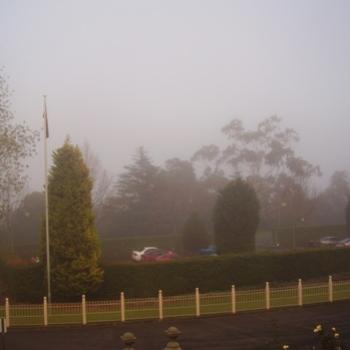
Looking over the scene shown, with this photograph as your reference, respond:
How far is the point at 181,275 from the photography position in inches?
891

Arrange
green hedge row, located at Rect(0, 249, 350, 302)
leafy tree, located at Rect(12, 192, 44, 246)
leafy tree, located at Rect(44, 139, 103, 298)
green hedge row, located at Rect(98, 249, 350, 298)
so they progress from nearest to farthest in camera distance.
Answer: leafy tree, located at Rect(44, 139, 103, 298) → green hedge row, located at Rect(0, 249, 350, 302) → green hedge row, located at Rect(98, 249, 350, 298) → leafy tree, located at Rect(12, 192, 44, 246)

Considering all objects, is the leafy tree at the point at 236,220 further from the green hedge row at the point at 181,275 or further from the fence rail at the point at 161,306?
the fence rail at the point at 161,306

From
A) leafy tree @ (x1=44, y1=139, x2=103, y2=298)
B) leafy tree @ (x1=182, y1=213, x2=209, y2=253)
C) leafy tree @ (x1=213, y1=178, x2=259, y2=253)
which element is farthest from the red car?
leafy tree @ (x1=44, y1=139, x2=103, y2=298)

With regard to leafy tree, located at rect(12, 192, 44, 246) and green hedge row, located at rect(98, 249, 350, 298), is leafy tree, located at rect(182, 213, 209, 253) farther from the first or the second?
leafy tree, located at rect(12, 192, 44, 246)

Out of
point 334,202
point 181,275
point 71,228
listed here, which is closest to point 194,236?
point 181,275

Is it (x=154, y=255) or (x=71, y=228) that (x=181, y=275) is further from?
(x=154, y=255)

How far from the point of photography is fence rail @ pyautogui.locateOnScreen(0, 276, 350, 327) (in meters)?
18.4

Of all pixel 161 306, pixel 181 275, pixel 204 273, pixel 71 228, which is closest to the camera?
pixel 161 306

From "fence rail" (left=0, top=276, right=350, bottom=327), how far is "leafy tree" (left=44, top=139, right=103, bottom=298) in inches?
63.8

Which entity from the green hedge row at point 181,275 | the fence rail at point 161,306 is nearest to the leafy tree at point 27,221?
the green hedge row at point 181,275

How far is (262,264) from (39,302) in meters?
10.1

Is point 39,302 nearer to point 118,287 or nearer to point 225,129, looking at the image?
point 118,287

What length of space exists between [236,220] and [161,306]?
12120 millimetres

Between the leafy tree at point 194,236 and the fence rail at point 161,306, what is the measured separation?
19.8 meters
